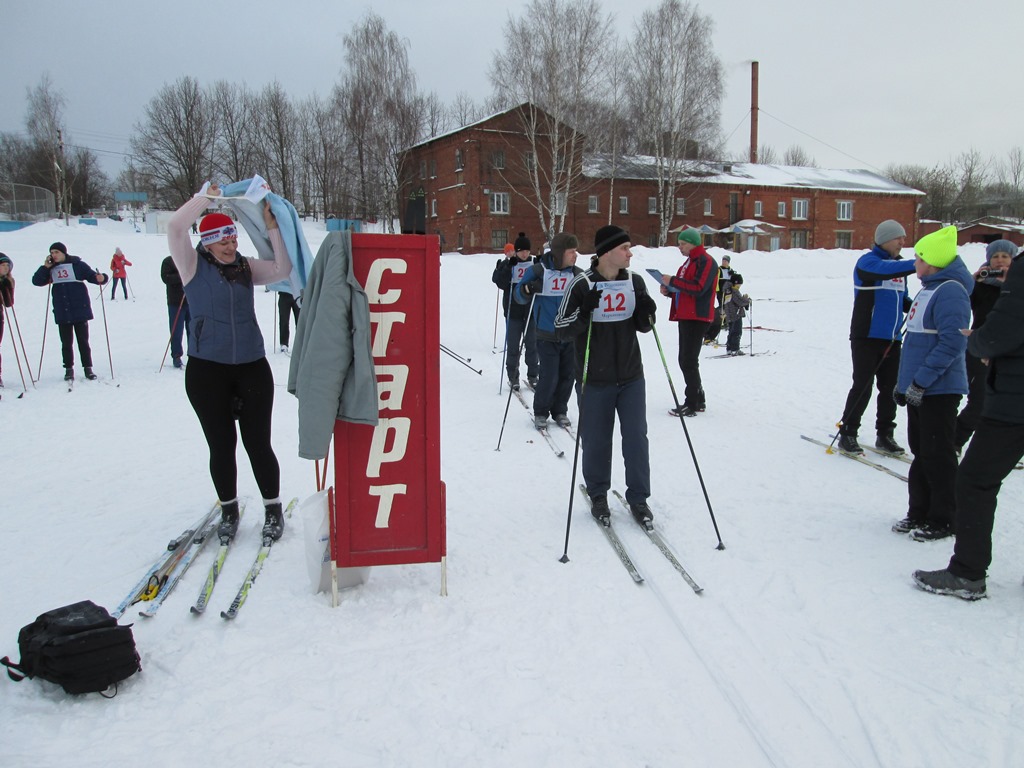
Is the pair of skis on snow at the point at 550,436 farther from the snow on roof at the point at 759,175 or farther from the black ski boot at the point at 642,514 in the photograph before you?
the snow on roof at the point at 759,175

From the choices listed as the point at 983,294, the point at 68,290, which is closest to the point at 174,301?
the point at 68,290

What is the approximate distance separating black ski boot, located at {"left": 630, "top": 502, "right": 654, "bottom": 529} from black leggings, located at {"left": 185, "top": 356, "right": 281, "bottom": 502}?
7.78 feet

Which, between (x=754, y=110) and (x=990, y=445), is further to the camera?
(x=754, y=110)

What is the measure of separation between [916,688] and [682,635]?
936 mm

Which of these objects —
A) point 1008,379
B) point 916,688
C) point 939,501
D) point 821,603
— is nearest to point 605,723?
point 916,688

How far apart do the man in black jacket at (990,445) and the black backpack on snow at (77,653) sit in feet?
12.5

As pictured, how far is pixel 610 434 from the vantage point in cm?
454

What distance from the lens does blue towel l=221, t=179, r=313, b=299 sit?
366cm

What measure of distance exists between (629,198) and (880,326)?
119ft

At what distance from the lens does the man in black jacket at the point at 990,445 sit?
3027mm

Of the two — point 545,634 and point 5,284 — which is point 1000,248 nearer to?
point 545,634

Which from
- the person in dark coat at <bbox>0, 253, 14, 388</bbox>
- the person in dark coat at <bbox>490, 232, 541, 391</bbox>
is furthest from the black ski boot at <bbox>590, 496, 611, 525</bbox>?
the person in dark coat at <bbox>0, 253, 14, 388</bbox>

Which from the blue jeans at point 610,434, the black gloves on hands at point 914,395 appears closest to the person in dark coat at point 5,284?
the blue jeans at point 610,434

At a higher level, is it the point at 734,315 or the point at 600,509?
the point at 734,315
